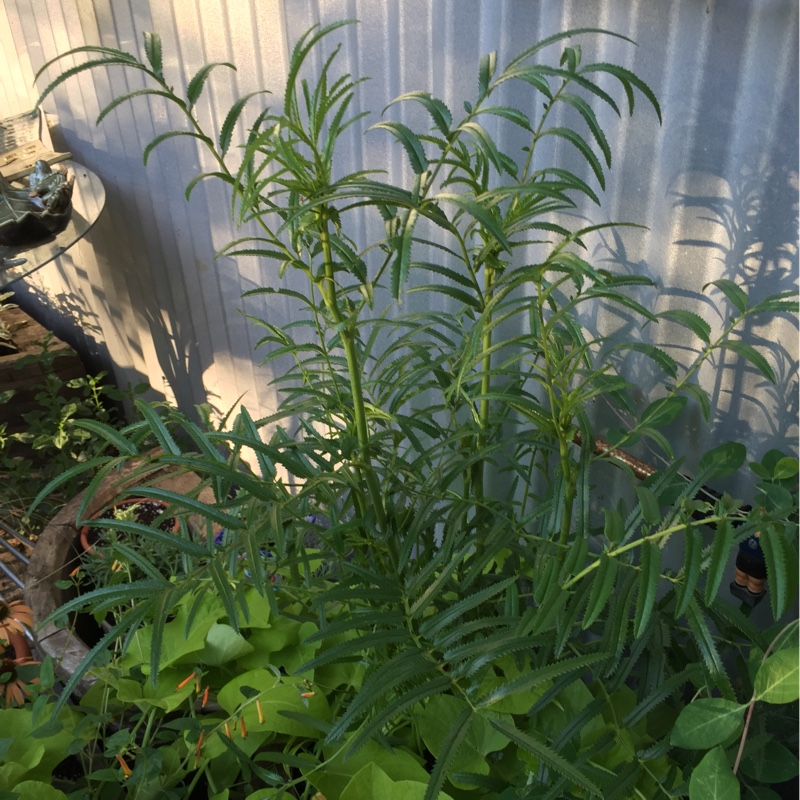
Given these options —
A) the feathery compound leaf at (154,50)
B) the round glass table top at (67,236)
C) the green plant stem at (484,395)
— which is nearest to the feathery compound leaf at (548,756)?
the green plant stem at (484,395)

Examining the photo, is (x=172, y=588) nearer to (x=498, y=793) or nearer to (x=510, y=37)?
(x=498, y=793)

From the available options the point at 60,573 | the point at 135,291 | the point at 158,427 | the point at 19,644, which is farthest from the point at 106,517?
the point at 158,427

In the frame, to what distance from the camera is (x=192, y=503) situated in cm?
83

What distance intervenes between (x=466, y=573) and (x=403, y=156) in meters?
0.83

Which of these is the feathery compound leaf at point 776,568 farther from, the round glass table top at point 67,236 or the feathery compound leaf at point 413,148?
the round glass table top at point 67,236

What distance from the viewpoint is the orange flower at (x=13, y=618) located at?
1.37 metres

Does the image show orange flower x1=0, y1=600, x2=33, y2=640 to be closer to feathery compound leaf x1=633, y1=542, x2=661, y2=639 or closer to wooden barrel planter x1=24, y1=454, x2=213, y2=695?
wooden barrel planter x1=24, y1=454, x2=213, y2=695

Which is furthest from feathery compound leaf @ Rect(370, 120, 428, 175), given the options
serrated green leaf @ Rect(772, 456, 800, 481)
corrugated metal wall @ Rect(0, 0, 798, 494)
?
serrated green leaf @ Rect(772, 456, 800, 481)

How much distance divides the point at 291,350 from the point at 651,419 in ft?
1.64

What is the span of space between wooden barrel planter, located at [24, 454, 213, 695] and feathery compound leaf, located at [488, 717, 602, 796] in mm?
849

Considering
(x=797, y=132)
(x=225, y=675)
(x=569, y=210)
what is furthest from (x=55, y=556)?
(x=797, y=132)

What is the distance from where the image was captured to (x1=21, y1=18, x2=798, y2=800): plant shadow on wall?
75 centimetres

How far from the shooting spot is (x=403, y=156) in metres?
1.49

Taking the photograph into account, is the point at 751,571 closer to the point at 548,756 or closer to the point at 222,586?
the point at 548,756
